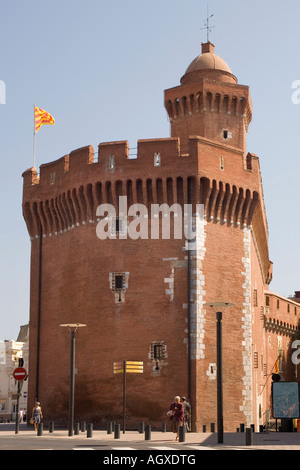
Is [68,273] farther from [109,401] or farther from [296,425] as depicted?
[296,425]

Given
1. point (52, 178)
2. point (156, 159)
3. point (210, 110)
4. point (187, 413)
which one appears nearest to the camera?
point (187, 413)

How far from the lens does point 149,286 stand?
38.9 m

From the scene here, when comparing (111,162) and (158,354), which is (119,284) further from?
(111,162)

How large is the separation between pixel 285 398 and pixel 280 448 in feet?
37.8

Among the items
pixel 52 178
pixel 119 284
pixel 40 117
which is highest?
pixel 40 117

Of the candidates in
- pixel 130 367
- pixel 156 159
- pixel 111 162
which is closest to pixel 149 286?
pixel 130 367

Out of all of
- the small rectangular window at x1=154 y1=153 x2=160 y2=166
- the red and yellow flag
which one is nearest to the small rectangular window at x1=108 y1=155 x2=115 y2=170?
the small rectangular window at x1=154 y1=153 x2=160 y2=166

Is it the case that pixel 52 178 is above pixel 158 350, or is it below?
above

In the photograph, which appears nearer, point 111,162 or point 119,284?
point 119,284

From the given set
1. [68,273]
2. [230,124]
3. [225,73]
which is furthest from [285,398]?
[225,73]

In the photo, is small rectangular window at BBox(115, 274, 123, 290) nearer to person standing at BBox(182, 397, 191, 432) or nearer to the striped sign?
the striped sign

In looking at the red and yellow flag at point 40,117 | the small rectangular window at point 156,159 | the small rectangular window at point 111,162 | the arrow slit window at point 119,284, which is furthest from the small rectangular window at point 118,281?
the red and yellow flag at point 40,117

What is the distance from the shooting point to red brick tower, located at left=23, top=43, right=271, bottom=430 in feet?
124
